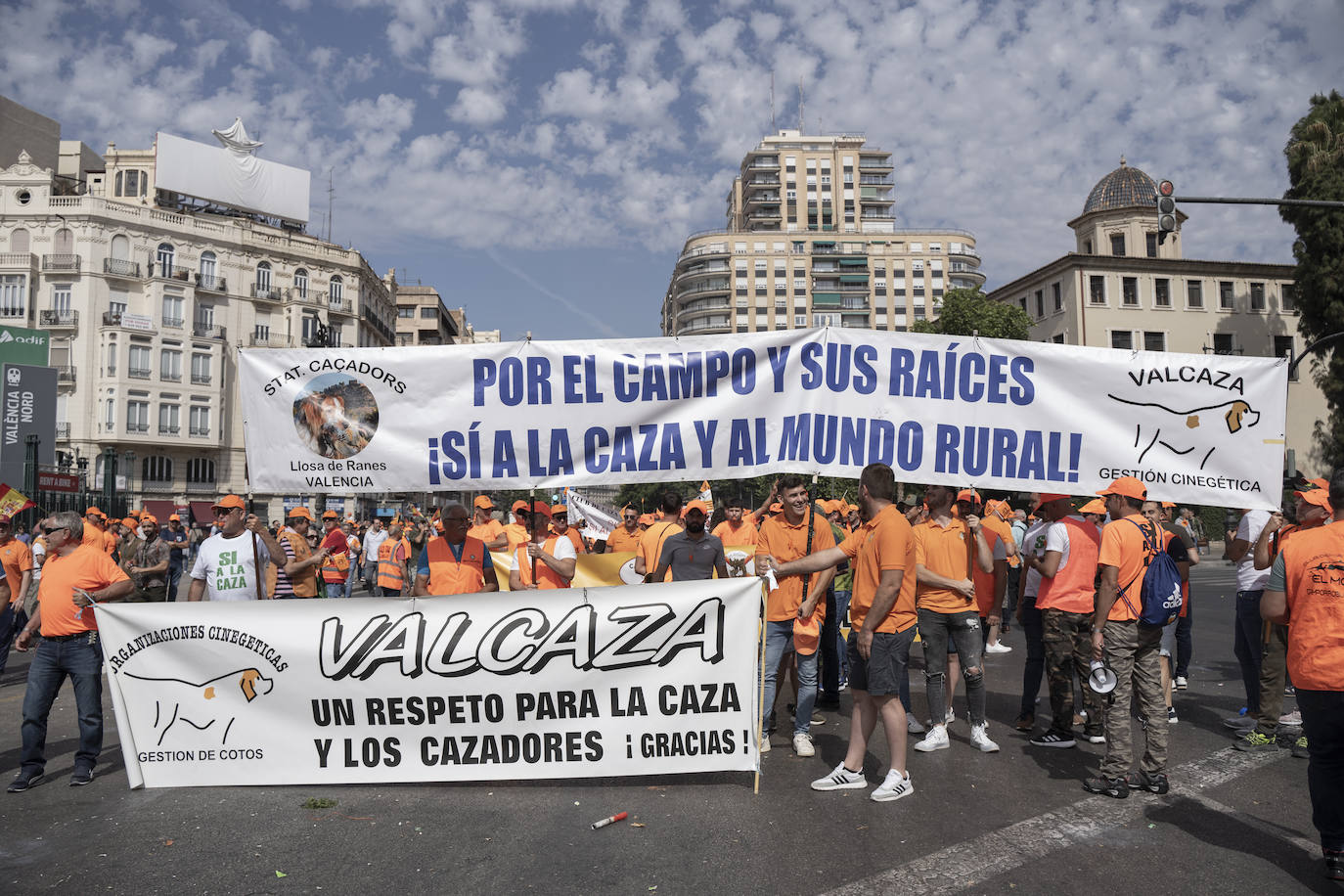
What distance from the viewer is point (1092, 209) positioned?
61469mm

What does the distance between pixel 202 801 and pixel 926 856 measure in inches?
170

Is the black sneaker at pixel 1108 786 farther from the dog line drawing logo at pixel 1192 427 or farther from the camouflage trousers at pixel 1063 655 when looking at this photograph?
the dog line drawing logo at pixel 1192 427

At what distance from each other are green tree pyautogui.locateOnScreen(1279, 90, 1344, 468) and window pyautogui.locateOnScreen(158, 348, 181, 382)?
55896 mm

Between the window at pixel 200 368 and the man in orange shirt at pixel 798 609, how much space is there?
5543 centimetres

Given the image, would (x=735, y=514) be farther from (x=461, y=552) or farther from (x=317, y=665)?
(x=317, y=665)

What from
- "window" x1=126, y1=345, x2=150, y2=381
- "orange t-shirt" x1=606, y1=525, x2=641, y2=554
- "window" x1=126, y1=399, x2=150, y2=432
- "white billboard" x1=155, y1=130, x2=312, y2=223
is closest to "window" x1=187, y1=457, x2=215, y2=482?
"window" x1=126, y1=399, x2=150, y2=432

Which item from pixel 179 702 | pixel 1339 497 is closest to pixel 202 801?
pixel 179 702

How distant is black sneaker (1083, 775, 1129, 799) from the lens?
5.55 meters

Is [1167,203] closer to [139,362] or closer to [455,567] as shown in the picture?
[455,567]

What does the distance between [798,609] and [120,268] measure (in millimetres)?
57902

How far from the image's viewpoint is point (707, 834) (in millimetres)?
4957

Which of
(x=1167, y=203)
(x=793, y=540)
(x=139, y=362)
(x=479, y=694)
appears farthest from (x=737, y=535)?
(x=139, y=362)

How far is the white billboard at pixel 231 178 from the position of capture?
5644 centimetres

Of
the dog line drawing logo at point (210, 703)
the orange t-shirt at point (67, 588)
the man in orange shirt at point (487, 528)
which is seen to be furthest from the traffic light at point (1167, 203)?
the orange t-shirt at point (67, 588)
